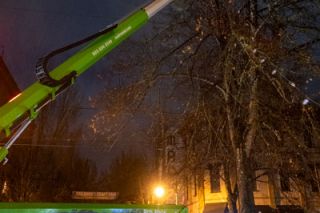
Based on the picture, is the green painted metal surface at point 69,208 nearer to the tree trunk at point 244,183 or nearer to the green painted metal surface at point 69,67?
the green painted metal surface at point 69,67

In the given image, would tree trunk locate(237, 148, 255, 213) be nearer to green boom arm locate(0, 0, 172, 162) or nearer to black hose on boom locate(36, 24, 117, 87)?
green boom arm locate(0, 0, 172, 162)

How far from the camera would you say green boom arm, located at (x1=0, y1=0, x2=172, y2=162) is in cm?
500

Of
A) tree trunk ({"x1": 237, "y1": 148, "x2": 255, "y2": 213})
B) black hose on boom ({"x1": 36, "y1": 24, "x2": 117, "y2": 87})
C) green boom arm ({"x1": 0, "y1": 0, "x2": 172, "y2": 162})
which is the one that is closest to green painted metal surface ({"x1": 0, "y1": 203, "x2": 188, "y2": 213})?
green boom arm ({"x1": 0, "y1": 0, "x2": 172, "y2": 162})

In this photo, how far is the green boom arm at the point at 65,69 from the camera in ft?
16.4

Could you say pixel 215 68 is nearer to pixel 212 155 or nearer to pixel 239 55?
pixel 239 55

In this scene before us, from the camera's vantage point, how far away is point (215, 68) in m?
11.4

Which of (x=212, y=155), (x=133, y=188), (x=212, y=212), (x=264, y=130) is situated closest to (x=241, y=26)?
(x=264, y=130)

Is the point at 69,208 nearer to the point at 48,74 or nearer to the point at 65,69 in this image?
the point at 48,74

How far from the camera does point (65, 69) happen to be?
561 centimetres

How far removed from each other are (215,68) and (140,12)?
203 inches

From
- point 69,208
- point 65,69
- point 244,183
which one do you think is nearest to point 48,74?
point 65,69

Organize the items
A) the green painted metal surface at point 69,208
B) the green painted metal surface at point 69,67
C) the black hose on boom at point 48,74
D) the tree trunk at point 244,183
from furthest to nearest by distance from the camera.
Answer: the tree trunk at point 244,183 → the black hose on boom at point 48,74 → the green painted metal surface at point 69,67 → the green painted metal surface at point 69,208

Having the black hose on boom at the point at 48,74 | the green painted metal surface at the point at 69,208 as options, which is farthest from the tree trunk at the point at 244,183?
the green painted metal surface at the point at 69,208

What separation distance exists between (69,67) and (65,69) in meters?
0.07
